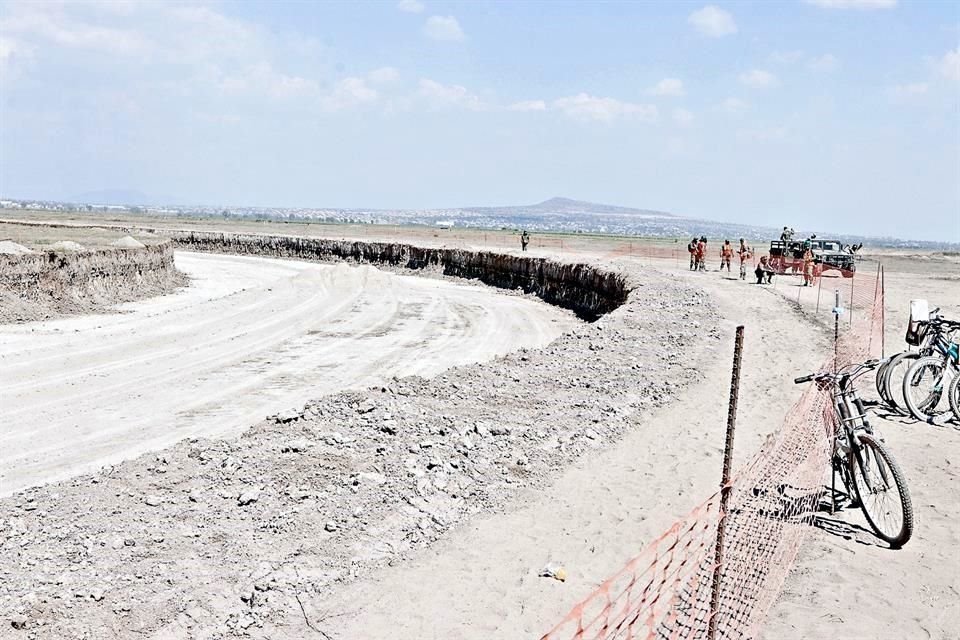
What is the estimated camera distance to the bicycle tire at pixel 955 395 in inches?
437

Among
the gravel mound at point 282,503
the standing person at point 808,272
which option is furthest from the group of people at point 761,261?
the gravel mound at point 282,503

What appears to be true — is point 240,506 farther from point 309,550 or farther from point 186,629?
point 186,629

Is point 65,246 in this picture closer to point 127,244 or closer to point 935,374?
point 127,244

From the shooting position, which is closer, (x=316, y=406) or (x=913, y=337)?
(x=316, y=406)

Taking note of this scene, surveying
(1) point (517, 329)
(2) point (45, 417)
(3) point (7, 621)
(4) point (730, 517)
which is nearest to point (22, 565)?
(3) point (7, 621)

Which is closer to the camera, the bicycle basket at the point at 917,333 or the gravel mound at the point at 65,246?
the bicycle basket at the point at 917,333

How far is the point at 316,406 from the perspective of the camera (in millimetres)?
10836

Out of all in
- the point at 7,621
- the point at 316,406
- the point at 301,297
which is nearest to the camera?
the point at 7,621

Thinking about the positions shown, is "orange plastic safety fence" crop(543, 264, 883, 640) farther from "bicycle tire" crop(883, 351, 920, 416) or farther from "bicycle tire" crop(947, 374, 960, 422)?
"bicycle tire" crop(947, 374, 960, 422)

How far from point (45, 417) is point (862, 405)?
12340 millimetres

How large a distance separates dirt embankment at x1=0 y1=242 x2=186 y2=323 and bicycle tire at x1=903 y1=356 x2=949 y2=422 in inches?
899

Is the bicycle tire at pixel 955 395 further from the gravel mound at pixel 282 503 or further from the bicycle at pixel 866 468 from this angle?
the bicycle at pixel 866 468

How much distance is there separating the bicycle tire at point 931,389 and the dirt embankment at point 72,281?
2283 cm

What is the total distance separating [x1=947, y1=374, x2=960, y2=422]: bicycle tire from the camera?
11109 mm
